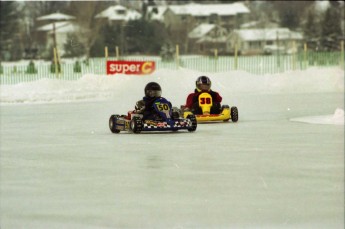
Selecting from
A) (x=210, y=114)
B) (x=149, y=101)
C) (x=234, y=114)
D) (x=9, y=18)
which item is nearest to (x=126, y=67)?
(x=149, y=101)

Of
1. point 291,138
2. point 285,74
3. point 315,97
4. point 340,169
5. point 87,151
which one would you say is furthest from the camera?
point 285,74

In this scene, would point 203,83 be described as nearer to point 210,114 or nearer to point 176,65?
point 210,114

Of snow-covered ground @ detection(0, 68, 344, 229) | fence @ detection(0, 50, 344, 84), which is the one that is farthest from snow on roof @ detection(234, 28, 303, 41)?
snow-covered ground @ detection(0, 68, 344, 229)

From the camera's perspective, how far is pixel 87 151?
17203 millimetres

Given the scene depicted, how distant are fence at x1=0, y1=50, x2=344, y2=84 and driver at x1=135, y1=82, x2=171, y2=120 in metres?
0.60

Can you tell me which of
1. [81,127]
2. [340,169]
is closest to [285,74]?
[81,127]

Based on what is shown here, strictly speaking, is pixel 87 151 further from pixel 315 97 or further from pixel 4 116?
pixel 315 97

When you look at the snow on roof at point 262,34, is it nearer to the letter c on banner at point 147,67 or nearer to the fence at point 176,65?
the fence at point 176,65

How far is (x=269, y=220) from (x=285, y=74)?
89.2 feet

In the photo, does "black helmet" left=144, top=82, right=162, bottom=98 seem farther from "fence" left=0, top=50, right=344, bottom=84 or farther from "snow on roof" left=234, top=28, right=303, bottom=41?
"snow on roof" left=234, top=28, right=303, bottom=41

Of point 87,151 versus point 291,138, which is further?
point 291,138

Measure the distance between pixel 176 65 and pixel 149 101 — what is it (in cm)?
1511

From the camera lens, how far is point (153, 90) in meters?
11.0

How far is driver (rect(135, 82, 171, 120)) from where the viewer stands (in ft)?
35.9
